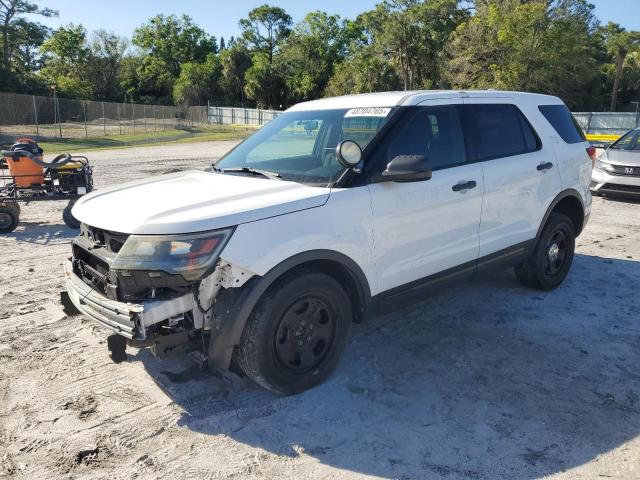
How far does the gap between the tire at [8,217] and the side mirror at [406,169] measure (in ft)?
22.1

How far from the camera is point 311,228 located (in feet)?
11.4

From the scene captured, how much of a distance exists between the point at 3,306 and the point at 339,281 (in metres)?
3.46

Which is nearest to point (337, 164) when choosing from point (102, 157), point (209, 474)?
point (209, 474)

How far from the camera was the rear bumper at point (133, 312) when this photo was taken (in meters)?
3.07

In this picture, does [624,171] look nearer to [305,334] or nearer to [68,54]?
[305,334]

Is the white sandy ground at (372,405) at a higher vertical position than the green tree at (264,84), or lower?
lower

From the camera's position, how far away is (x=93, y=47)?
72.6 meters

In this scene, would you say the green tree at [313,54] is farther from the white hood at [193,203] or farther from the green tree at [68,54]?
the white hood at [193,203]

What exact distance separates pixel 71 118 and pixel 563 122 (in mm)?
35673

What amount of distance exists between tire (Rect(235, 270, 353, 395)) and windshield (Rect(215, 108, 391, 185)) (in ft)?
2.49

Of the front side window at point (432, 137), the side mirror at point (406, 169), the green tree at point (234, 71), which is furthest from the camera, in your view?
the green tree at point (234, 71)

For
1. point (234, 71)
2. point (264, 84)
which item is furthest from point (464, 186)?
point (234, 71)

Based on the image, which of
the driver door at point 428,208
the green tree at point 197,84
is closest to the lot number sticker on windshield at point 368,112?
the driver door at point 428,208

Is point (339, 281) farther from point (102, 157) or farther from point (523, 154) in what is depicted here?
point (102, 157)
